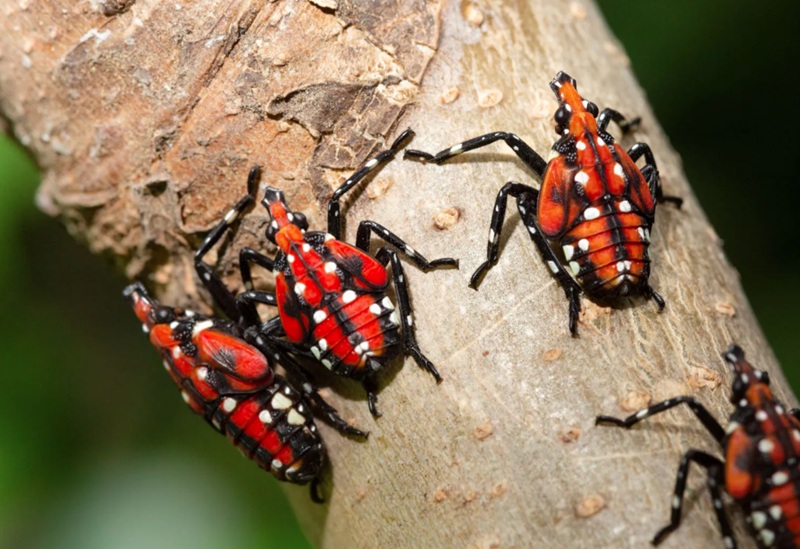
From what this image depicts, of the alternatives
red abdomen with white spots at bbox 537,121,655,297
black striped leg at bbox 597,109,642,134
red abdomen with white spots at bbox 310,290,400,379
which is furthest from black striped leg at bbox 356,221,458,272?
black striped leg at bbox 597,109,642,134

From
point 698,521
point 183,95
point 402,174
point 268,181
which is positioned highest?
point 183,95

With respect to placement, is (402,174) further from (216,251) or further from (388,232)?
(216,251)

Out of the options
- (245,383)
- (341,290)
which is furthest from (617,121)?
(245,383)

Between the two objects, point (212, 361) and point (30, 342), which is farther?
point (30, 342)

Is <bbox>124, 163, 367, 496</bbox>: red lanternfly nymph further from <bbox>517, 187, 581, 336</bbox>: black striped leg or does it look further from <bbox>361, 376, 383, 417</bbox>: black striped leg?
<bbox>517, 187, 581, 336</bbox>: black striped leg

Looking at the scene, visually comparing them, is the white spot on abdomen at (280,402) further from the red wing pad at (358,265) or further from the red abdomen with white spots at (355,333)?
the red wing pad at (358,265)

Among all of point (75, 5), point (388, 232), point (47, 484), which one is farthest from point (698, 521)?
point (47, 484)

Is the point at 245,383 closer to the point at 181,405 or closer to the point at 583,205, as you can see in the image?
the point at 583,205

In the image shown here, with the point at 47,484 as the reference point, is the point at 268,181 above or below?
above
